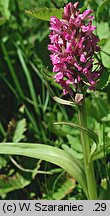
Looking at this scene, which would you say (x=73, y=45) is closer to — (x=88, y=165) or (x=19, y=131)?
(x=88, y=165)

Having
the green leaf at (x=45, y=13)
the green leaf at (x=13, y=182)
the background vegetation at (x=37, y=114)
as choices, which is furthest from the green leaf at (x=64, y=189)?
the green leaf at (x=45, y=13)

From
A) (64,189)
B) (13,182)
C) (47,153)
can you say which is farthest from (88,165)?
(13,182)

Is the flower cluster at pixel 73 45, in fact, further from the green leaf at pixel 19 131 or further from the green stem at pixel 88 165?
the green leaf at pixel 19 131

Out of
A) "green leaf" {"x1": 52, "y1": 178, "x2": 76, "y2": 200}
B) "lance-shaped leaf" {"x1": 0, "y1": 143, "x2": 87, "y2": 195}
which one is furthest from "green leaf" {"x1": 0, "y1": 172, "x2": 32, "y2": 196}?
"lance-shaped leaf" {"x1": 0, "y1": 143, "x2": 87, "y2": 195}

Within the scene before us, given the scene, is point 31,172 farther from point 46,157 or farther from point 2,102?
point 2,102

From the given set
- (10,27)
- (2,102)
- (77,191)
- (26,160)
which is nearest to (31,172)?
(26,160)

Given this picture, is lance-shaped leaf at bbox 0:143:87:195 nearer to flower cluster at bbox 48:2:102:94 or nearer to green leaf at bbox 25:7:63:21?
flower cluster at bbox 48:2:102:94
